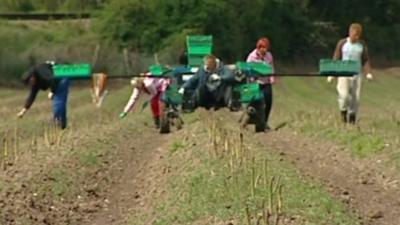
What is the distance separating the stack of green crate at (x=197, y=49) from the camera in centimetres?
2206

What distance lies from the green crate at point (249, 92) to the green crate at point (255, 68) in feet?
1.03

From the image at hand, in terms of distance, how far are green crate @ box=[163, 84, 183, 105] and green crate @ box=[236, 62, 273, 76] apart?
115cm

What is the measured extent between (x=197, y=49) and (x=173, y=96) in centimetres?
161

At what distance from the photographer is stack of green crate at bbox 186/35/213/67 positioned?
22062mm

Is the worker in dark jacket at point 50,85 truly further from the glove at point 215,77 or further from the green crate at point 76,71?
the glove at point 215,77

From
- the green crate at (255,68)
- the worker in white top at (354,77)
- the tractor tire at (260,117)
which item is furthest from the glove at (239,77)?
the worker in white top at (354,77)

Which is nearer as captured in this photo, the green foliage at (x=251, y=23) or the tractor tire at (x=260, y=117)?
the tractor tire at (x=260, y=117)

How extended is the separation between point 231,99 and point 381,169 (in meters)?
4.99

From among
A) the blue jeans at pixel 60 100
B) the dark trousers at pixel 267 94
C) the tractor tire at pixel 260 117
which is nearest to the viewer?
the tractor tire at pixel 260 117

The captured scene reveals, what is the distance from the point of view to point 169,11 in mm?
65812

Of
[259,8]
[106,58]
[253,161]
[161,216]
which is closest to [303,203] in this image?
[161,216]

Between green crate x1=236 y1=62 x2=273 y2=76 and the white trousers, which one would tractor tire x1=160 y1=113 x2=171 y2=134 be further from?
the white trousers

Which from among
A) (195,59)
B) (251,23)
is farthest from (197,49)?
(251,23)

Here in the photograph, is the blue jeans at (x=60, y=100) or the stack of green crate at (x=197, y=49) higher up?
the stack of green crate at (x=197, y=49)
